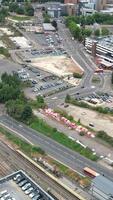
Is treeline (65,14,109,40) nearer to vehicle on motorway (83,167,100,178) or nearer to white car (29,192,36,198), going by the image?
vehicle on motorway (83,167,100,178)

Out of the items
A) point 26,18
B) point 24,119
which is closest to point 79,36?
point 26,18

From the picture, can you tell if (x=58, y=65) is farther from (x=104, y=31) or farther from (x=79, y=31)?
(x=104, y=31)

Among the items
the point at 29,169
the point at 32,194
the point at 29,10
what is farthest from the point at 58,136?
the point at 29,10

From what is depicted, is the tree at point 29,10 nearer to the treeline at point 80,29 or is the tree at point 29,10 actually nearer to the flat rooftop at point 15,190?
the treeline at point 80,29

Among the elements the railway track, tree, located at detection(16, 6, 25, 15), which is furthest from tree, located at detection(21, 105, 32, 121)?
tree, located at detection(16, 6, 25, 15)

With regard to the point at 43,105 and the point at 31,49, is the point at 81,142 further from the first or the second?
the point at 31,49

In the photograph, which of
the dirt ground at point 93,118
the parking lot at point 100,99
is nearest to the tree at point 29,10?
the parking lot at point 100,99
